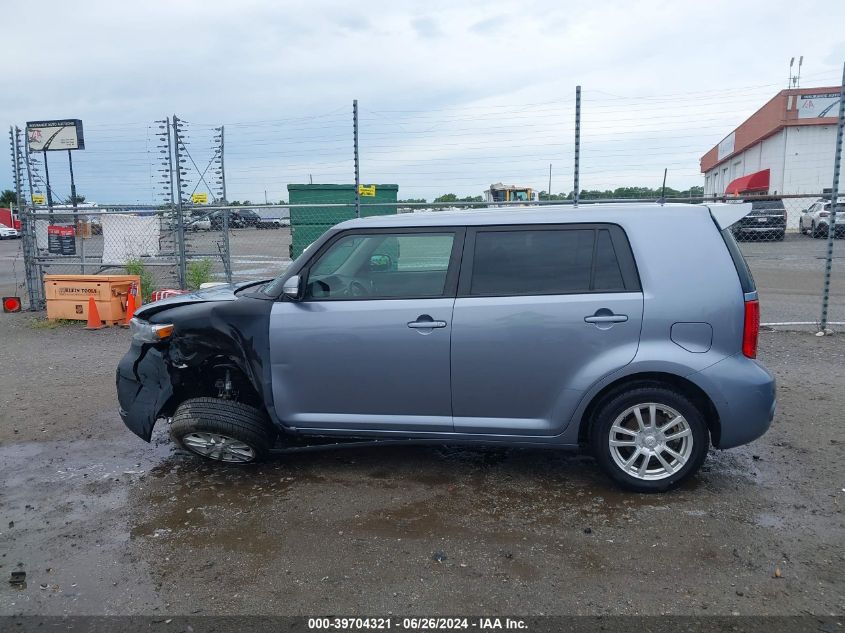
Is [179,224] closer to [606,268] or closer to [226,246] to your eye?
[226,246]

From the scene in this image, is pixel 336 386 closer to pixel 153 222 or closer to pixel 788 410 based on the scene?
pixel 788 410

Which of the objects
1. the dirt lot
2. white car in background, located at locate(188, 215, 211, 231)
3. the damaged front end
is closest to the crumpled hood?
the damaged front end

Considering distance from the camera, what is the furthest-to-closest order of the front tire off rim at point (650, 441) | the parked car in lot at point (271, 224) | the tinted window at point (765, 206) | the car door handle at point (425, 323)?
the parked car in lot at point (271, 224), the tinted window at point (765, 206), the car door handle at point (425, 323), the front tire off rim at point (650, 441)

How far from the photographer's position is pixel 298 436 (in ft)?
15.7

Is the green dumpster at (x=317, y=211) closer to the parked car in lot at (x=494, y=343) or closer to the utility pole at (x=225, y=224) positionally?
the utility pole at (x=225, y=224)

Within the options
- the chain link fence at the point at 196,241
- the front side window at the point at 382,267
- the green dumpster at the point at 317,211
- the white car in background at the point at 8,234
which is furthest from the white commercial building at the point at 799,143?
the white car in background at the point at 8,234

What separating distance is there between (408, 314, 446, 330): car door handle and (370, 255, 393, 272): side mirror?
1.68 ft

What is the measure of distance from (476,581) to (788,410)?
3.92 meters

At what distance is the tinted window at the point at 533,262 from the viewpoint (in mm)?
4328

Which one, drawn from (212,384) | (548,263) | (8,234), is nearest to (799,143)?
(548,263)

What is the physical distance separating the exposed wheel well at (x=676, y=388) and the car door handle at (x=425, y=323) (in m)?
1.07

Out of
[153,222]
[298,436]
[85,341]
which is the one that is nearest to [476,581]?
[298,436]

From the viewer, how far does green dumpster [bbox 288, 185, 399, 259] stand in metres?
11.1

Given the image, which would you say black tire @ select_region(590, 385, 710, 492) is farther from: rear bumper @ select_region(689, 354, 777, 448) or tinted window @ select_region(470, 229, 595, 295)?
tinted window @ select_region(470, 229, 595, 295)
